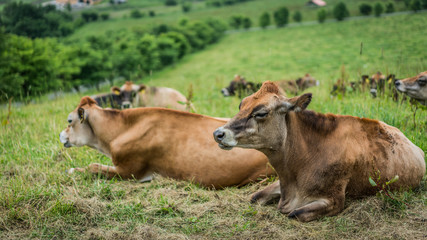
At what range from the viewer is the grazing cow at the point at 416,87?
6727mm

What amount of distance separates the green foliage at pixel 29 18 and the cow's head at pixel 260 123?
13.6m

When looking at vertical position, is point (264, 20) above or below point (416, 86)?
above

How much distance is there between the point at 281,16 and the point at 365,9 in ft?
39.7

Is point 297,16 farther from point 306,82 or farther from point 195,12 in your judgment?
point 195,12

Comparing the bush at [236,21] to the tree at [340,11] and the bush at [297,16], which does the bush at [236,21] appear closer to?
the bush at [297,16]

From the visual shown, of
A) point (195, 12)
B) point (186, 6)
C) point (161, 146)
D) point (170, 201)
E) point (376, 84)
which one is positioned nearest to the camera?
point (170, 201)

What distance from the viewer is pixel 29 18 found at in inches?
605

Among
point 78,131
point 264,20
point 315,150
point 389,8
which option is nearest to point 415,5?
point 389,8

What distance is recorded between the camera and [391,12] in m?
11.2

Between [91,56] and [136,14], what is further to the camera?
[136,14]

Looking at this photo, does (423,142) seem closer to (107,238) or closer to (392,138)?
(392,138)

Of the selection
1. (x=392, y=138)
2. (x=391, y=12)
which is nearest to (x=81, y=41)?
(x=391, y=12)

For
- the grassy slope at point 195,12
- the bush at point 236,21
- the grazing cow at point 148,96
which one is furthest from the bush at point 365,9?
the bush at point 236,21

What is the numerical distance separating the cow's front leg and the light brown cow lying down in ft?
2.37
